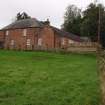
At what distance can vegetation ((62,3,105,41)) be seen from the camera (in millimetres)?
84125

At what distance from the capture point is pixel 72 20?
112250 mm

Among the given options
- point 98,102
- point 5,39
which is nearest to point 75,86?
point 98,102

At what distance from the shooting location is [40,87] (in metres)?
19.9

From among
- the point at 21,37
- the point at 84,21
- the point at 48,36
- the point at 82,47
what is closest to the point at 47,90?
the point at 82,47

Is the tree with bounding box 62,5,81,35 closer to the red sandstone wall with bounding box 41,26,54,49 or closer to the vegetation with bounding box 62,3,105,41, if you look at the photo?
the vegetation with bounding box 62,3,105,41

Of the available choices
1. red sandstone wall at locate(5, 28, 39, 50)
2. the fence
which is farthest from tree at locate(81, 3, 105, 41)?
the fence

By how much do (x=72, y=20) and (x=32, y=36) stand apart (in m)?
31.6

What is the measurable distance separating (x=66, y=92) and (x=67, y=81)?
151 inches

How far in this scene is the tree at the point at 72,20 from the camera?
104m

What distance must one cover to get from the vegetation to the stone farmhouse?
4047 mm

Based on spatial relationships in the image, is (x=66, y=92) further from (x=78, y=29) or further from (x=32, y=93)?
(x=78, y=29)

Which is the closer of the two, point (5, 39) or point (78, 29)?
point (5, 39)

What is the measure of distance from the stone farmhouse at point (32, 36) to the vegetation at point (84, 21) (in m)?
4.05

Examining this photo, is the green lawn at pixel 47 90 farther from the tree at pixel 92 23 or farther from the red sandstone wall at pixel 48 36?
the tree at pixel 92 23
